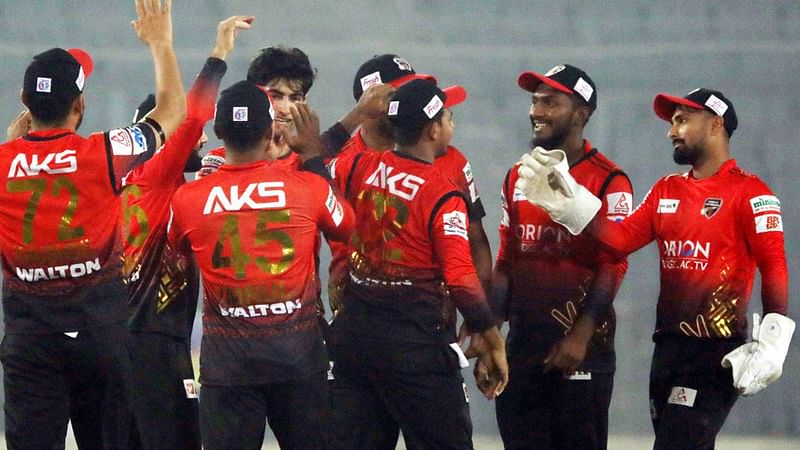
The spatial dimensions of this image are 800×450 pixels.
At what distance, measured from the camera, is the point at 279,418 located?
4.35 metres

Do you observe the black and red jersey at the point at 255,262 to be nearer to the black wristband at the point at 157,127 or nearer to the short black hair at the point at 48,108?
the black wristband at the point at 157,127

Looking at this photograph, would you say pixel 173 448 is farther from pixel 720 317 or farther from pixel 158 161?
pixel 720 317

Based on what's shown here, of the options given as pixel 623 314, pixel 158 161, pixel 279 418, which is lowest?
pixel 623 314

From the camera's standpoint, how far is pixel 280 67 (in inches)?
210

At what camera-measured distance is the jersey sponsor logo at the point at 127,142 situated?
14.4 feet

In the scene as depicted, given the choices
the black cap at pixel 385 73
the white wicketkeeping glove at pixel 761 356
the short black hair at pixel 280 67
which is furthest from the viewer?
the black cap at pixel 385 73

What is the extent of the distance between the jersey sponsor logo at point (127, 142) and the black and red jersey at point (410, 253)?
2.81 ft

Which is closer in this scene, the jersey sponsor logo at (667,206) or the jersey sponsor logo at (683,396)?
the jersey sponsor logo at (683,396)

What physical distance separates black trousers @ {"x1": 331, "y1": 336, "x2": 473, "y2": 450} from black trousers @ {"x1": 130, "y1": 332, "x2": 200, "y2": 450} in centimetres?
59

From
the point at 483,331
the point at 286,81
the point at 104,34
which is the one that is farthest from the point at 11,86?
the point at 483,331

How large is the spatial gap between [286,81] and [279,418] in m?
1.57

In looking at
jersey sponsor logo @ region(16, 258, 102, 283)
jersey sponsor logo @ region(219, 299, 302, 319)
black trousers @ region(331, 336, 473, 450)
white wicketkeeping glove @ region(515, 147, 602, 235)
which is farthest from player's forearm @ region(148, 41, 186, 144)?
white wicketkeeping glove @ region(515, 147, 602, 235)

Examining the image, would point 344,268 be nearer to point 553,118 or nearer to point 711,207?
point 553,118

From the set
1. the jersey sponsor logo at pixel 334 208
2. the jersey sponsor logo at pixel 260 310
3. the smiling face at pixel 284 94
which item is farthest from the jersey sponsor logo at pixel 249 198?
the smiling face at pixel 284 94
